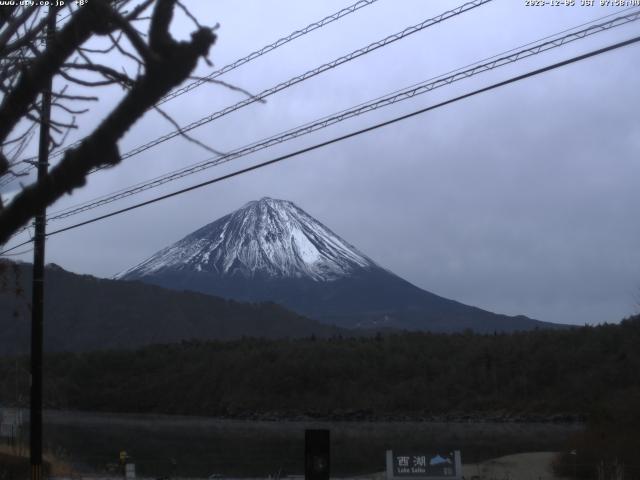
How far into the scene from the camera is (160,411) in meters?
74.6

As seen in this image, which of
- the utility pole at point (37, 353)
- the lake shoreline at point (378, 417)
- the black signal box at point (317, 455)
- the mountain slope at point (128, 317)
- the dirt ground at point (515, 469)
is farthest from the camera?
the mountain slope at point (128, 317)

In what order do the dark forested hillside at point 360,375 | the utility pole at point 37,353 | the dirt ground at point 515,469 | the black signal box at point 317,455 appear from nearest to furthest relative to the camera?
1. the black signal box at point 317,455
2. the utility pole at point 37,353
3. the dirt ground at point 515,469
4. the dark forested hillside at point 360,375

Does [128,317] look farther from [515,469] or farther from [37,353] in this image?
[37,353]

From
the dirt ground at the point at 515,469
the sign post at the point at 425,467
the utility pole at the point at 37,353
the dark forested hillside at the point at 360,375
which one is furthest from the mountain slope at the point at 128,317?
the sign post at the point at 425,467

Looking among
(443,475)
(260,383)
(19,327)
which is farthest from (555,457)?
(19,327)

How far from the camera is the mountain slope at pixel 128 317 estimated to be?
107m

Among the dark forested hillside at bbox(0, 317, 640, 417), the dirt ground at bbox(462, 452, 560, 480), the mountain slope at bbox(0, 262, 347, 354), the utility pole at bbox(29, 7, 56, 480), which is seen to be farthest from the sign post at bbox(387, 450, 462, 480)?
the mountain slope at bbox(0, 262, 347, 354)

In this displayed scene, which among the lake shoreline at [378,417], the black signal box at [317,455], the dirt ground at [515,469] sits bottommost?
the lake shoreline at [378,417]

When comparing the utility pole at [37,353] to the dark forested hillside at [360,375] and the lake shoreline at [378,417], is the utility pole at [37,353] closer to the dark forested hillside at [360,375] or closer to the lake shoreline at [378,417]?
the lake shoreline at [378,417]

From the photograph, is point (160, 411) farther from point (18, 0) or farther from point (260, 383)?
point (18, 0)

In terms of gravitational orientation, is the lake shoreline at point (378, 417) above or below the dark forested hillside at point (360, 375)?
below

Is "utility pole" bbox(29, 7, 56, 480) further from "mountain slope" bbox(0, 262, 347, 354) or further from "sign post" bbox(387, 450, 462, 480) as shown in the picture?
"mountain slope" bbox(0, 262, 347, 354)

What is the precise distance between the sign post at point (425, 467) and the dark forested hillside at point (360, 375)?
36.7 meters

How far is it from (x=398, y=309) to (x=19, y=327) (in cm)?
10735
